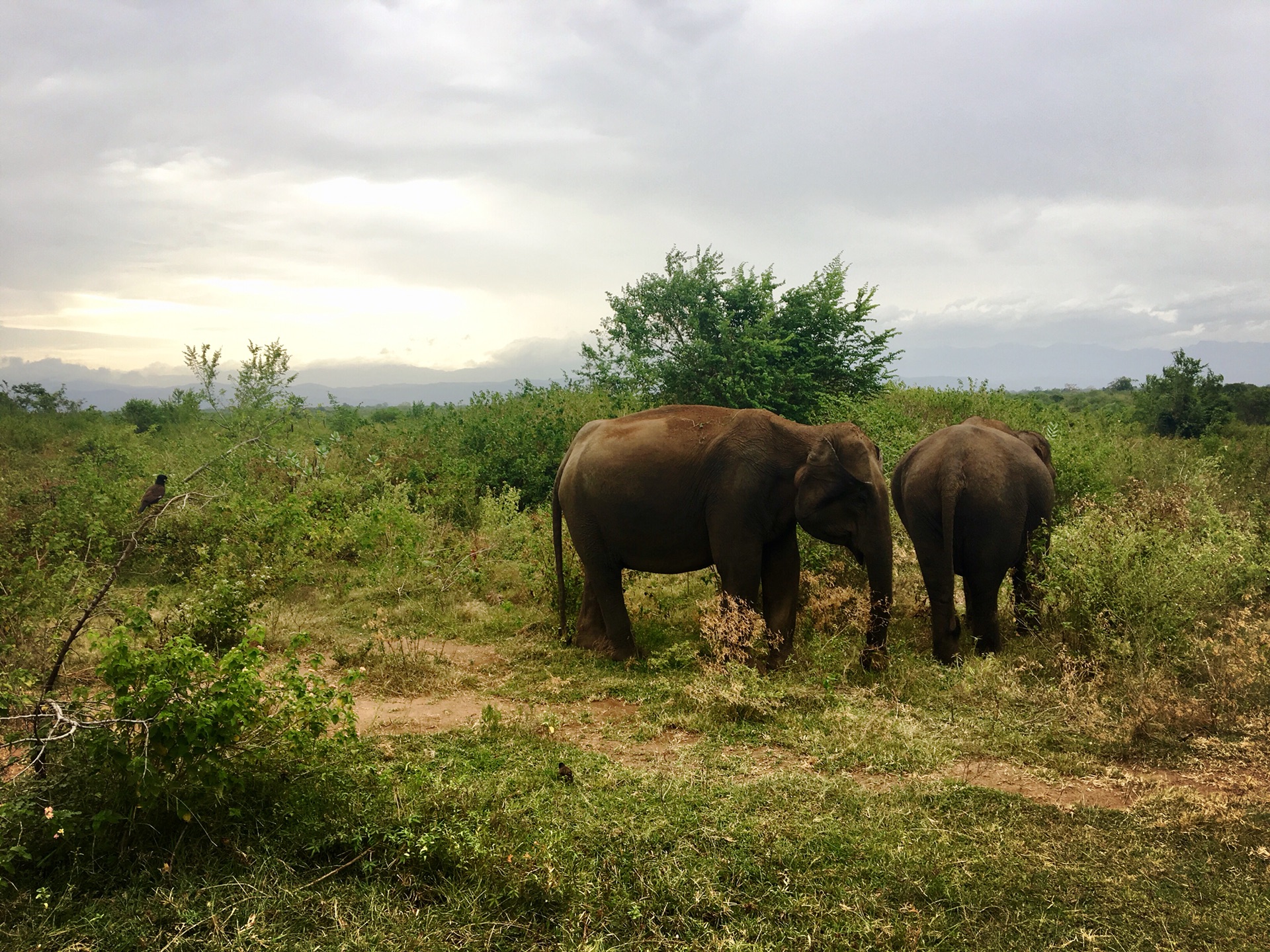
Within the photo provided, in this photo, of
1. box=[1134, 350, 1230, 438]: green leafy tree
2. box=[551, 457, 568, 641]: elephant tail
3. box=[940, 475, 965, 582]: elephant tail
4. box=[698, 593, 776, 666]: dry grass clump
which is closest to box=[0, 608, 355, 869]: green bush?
box=[698, 593, 776, 666]: dry grass clump

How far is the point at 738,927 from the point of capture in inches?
155

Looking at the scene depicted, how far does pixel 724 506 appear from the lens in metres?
8.25

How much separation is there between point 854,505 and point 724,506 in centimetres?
131

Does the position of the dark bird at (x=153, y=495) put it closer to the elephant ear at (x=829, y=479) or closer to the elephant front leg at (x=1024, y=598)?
the elephant ear at (x=829, y=479)

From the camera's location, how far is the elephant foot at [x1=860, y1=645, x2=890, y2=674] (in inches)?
311

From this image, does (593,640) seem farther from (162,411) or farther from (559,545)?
(162,411)

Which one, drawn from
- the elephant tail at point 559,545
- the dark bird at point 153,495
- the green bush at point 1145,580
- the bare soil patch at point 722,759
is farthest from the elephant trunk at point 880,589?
the dark bird at point 153,495

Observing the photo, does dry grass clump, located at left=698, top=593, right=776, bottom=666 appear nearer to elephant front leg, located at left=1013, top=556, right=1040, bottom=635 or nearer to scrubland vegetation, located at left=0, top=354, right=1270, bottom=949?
scrubland vegetation, located at left=0, top=354, right=1270, bottom=949

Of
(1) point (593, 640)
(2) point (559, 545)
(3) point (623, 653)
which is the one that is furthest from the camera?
(2) point (559, 545)

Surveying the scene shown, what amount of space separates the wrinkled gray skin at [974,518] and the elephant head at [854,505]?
716mm

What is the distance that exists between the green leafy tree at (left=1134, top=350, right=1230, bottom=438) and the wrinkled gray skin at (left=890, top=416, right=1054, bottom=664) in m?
18.1

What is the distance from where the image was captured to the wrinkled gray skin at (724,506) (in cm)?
807

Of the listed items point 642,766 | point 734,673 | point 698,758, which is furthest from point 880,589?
point 642,766

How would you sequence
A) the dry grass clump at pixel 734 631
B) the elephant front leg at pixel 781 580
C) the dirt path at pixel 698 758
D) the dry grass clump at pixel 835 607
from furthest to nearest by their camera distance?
1. the dry grass clump at pixel 835 607
2. the elephant front leg at pixel 781 580
3. the dry grass clump at pixel 734 631
4. the dirt path at pixel 698 758
